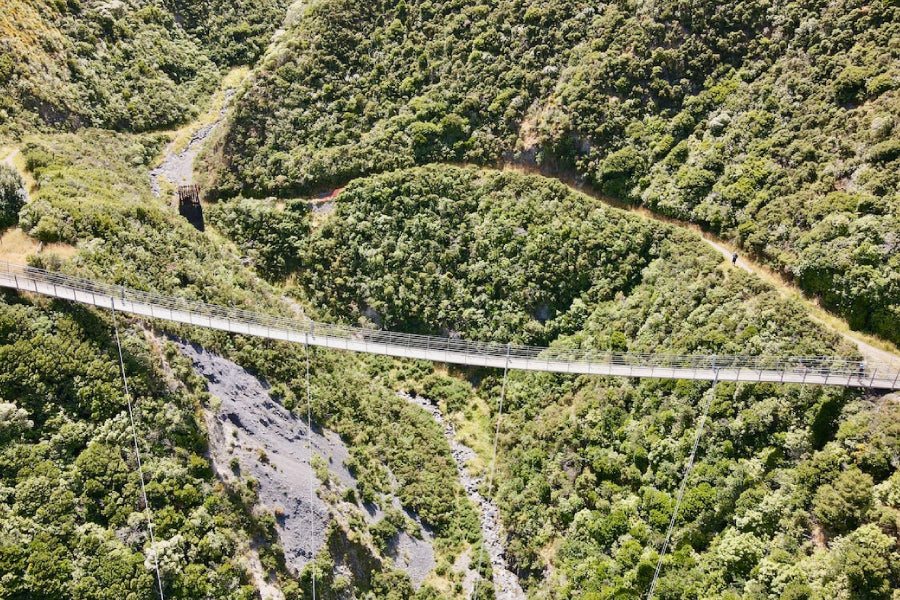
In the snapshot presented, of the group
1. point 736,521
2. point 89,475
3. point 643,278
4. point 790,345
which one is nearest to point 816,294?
point 790,345

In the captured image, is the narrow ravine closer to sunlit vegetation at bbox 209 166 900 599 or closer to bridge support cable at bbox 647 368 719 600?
sunlit vegetation at bbox 209 166 900 599

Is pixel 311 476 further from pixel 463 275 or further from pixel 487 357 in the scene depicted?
pixel 463 275

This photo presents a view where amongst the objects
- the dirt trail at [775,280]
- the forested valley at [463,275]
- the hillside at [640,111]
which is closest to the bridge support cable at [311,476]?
the forested valley at [463,275]

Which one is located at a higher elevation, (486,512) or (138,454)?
(138,454)

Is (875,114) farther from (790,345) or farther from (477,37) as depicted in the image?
(477,37)

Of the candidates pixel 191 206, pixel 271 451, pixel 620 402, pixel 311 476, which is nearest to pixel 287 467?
pixel 271 451

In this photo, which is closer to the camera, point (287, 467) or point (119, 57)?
point (287, 467)
